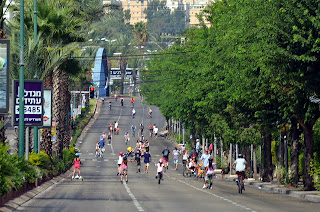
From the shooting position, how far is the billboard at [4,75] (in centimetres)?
2855

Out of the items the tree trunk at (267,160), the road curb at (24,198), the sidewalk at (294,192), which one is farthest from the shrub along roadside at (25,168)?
the tree trunk at (267,160)

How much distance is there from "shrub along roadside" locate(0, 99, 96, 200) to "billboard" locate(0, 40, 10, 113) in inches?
70.4

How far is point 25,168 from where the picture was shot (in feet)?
103

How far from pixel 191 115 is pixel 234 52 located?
3686 cm

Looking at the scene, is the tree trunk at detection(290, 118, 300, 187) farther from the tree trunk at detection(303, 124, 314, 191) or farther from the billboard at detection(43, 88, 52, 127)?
the billboard at detection(43, 88, 52, 127)

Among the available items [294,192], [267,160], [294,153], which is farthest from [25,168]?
[267,160]

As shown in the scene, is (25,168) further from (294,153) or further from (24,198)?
(294,153)

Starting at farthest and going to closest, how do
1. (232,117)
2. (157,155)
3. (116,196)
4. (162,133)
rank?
(162,133)
(157,155)
(232,117)
(116,196)

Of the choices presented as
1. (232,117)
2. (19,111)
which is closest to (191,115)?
(232,117)

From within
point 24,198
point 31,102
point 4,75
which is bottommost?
point 24,198

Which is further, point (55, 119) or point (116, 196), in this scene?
point (55, 119)

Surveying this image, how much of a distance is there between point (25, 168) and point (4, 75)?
4.31m

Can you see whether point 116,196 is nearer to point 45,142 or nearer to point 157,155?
point 45,142

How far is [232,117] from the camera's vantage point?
51875 mm
